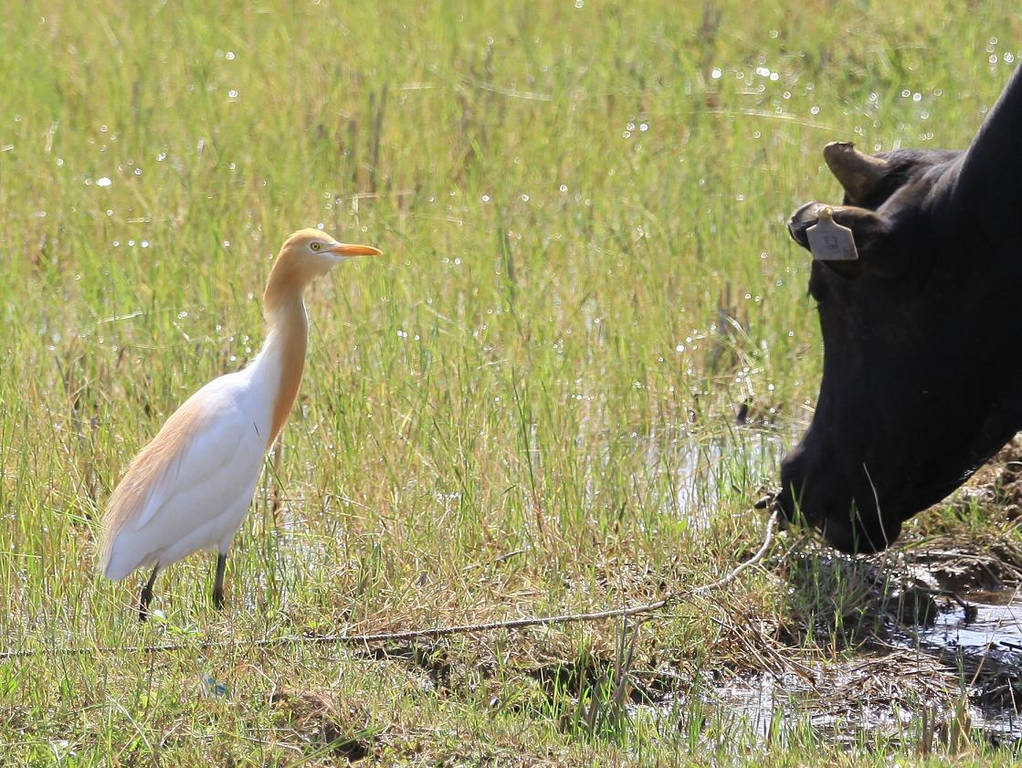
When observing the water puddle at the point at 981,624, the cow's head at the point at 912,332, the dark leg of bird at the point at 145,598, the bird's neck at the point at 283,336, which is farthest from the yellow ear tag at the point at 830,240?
the dark leg of bird at the point at 145,598

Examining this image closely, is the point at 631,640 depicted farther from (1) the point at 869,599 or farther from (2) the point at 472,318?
(2) the point at 472,318

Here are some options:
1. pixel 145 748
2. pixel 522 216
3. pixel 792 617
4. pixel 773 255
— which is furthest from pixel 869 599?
pixel 522 216

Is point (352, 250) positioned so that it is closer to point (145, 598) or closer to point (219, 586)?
point (219, 586)

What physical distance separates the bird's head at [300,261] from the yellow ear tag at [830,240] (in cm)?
126

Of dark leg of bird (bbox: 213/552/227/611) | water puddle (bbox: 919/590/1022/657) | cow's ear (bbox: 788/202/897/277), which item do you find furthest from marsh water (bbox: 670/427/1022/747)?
dark leg of bird (bbox: 213/552/227/611)

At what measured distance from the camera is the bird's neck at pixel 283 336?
4.84 metres

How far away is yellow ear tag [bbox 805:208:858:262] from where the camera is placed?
423 centimetres

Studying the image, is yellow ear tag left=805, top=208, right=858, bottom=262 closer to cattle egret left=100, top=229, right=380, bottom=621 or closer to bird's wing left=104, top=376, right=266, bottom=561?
cattle egret left=100, top=229, right=380, bottom=621

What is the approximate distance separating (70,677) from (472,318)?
3.14 metres

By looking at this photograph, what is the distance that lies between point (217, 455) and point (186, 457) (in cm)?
8

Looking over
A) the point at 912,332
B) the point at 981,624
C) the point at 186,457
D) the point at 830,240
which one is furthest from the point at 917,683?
the point at 186,457

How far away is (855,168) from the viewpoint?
15.1 feet

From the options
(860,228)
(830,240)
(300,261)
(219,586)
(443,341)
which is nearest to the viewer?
(830,240)

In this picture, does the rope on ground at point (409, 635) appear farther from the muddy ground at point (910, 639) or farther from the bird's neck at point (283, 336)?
the bird's neck at point (283, 336)
